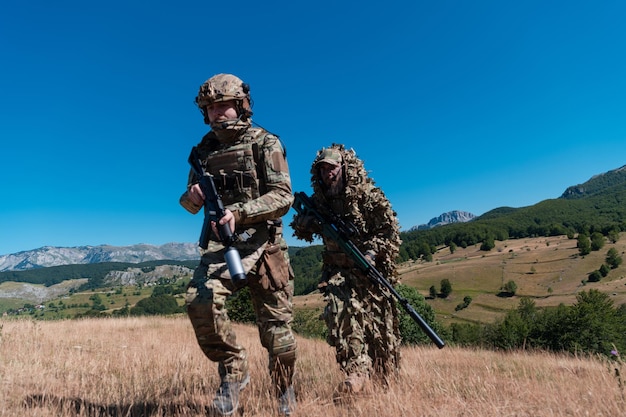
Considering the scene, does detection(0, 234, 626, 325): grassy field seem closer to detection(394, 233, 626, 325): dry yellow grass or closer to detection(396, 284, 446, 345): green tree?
detection(394, 233, 626, 325): dry yellow grass

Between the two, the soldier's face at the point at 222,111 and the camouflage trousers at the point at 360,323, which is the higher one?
the soldier's face at the point at 222,111

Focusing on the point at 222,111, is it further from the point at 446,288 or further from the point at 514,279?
the point at 514,279

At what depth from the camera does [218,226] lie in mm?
3404

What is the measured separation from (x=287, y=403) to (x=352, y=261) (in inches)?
82.2

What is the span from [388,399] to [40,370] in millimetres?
4704

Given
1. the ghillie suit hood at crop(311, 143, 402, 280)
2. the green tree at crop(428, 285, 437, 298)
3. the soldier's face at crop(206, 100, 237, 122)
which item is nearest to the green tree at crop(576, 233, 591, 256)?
the green tree at crop(428, 285, 437, 298)

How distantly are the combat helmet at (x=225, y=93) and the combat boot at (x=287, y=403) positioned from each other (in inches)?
110

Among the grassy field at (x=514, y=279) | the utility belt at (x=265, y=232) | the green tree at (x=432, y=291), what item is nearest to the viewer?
the utility belt at (x=265, y=232)

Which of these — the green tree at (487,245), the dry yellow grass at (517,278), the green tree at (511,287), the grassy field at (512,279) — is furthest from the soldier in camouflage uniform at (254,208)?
the green tree at (487,245)

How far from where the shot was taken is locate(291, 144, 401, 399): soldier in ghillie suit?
204 inches

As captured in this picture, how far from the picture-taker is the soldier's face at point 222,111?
4086 mm

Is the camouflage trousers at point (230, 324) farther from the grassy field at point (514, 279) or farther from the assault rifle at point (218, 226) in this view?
the grassy field at point (514, 279)

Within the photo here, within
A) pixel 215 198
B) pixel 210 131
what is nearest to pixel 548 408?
pixel 215 198

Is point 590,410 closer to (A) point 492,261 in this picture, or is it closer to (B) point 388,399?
(B) point 388,399
